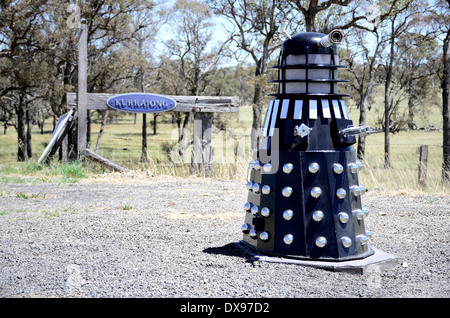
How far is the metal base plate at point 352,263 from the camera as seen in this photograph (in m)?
3.89

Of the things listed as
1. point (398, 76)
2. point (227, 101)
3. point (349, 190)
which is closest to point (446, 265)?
point (349, 190)

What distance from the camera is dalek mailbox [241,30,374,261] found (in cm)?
400

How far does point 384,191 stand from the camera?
334 inches

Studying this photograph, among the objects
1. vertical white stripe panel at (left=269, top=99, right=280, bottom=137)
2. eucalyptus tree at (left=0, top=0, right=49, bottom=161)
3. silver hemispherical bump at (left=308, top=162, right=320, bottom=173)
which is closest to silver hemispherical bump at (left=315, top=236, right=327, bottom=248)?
silver hemispherical bump at (left=308, top=162, right=320, bottom=173)

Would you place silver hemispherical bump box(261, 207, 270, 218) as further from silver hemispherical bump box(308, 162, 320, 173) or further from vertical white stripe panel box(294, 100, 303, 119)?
vertical white stripe panel box(294, 100, 303, 119)

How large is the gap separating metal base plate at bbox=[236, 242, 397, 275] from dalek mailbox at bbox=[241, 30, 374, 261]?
0.17 feet

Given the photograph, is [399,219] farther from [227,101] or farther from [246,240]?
[227,101]

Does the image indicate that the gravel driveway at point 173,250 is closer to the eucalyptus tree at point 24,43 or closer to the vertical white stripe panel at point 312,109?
the vertical white stripe panel at point 312,109

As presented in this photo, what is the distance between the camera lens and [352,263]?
3.96 metres

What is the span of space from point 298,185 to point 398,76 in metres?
31.5

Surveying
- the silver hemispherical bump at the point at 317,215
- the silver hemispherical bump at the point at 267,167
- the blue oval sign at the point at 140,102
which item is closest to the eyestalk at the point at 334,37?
the silver hemispherical bump at the point at 267,167

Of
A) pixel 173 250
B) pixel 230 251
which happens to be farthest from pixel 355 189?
pixel 173 250

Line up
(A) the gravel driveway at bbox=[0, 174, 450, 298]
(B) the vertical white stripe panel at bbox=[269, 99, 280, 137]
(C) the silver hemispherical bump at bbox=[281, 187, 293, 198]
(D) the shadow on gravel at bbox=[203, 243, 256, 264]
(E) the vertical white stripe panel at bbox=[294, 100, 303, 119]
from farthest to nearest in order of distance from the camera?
(D) the shadow on gravel at bbox=[203, 243, 256, 264] < (B) the vertical white stripe panel at bbox=[269, 99, 280, 137] < (E) the vertical white stripe panel at bbox=[294, 100, 303, 119] < (C) the silver hemispherical bump at bbox=[281, 187, 293, 198] < (A) the gravel driveway at bbox=[0, 174, 450, 298]

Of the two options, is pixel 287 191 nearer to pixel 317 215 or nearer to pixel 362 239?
pixel 317 215
